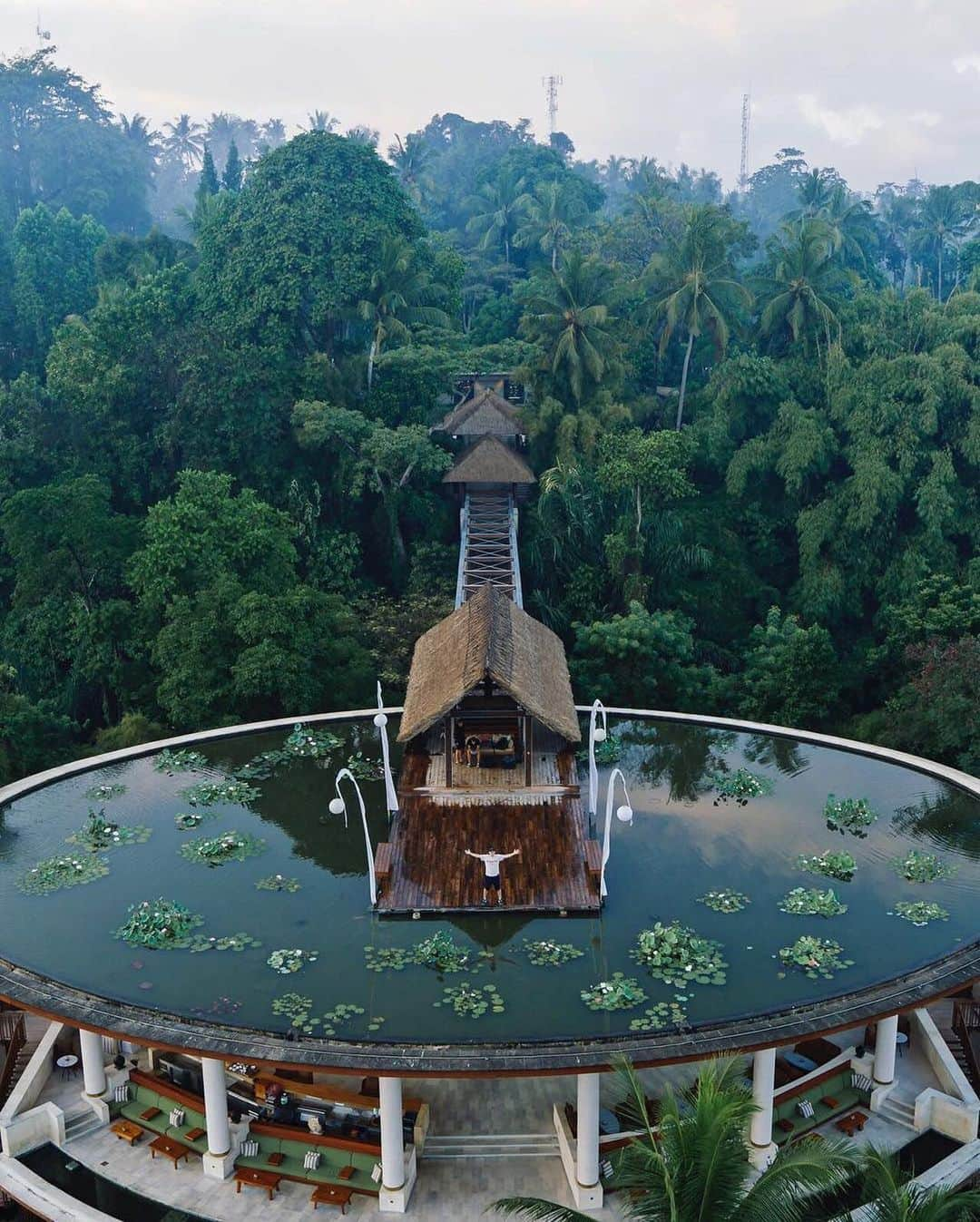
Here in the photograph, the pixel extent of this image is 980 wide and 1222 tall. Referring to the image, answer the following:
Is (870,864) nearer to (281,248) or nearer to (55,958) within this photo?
(55,958)

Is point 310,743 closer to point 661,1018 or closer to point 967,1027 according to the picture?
point 661,1018

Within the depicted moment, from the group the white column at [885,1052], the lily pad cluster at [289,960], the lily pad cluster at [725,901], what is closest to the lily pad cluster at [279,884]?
the lily pad cluster at [289,960]

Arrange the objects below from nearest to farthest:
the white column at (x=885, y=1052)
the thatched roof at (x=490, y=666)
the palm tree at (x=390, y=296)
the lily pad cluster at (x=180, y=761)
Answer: the white column at (x=885, y=1052), the thatched roof at (x=490, y=666), the lily pad cluster at (x=180, y=761), the palm tree at (x=390, y=296)

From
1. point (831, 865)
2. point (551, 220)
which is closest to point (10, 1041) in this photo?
point (831, 865)

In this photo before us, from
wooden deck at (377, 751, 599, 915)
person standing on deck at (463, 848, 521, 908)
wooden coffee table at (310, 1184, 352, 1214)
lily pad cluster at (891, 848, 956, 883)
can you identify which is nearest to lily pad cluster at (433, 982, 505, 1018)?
wooden deck at (377, 751, 599, 915)

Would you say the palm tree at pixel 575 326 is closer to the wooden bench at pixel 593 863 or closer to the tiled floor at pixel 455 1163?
the wooden bench at pixel 593 863

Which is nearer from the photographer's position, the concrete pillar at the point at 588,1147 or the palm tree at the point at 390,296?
the concrete pillar at the point at 588,1147

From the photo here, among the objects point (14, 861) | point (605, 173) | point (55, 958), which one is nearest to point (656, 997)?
point (55, 958)
